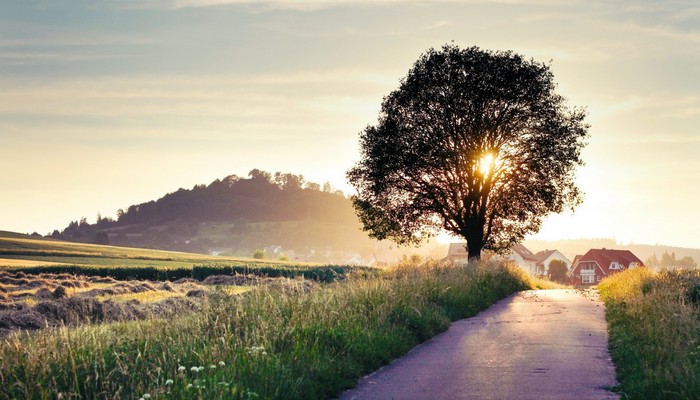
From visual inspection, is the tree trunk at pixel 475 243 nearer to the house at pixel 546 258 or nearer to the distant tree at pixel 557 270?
the distant tree at pixel 557 270

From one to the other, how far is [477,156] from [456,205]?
3.40 m

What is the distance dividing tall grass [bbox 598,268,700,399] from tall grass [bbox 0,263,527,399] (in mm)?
4465

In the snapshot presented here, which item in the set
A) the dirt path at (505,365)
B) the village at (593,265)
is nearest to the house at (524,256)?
the village at (593,265)

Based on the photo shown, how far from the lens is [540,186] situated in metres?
37.7

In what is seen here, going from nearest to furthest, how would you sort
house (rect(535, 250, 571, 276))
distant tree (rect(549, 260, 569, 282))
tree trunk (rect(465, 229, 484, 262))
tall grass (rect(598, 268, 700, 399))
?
tall grass (rect(598, 268, 700, 399)), tree trunk (rect(465, 229, 484, 262)), distant tree (rect(549, 260, 569, 282)), house (rect(535, 250, 571, 276))

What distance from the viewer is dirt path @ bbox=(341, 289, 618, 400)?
33.0ft

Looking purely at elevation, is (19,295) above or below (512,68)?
below

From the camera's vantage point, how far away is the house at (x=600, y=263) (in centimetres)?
11750

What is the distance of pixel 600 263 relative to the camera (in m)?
118

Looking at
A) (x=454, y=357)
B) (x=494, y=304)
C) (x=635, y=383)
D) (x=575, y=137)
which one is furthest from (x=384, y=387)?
(x=575, y=137)

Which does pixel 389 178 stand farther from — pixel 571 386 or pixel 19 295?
pixel 571 386

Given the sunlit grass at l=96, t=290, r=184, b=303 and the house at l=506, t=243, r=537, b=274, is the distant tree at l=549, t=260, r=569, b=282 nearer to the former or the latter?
the house at l=506, t=243, r=537, b=274

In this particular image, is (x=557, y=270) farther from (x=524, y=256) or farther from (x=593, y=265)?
(x=524, y=256)

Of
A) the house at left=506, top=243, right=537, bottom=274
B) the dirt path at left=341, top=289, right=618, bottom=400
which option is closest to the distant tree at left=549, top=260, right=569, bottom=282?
the house at left=506, top=243, right=537, bottom=274
